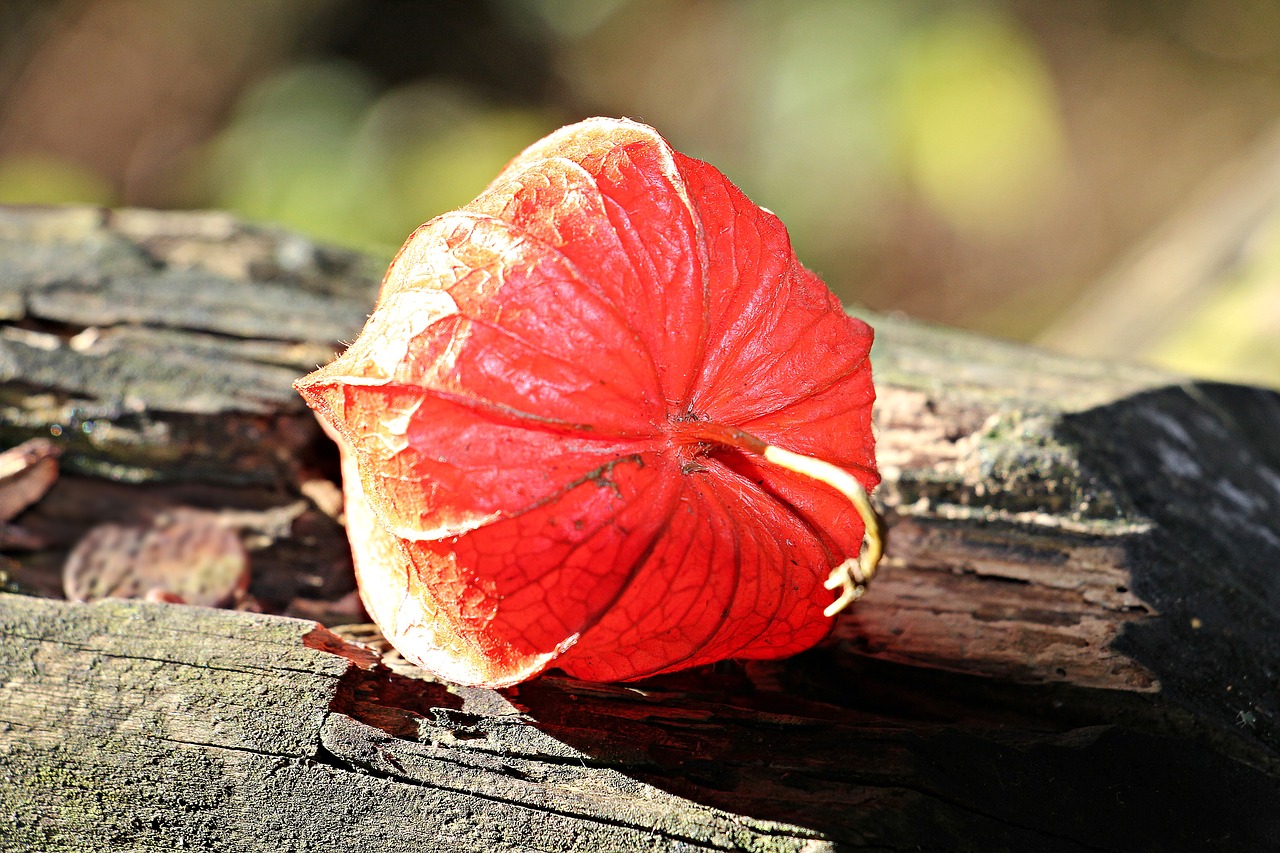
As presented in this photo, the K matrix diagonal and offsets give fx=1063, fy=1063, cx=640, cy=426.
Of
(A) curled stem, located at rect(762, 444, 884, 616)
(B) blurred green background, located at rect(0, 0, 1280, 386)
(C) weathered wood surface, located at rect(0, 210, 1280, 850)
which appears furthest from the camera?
(B) blurred green background, located at rect(0, 0, 1280, 386)

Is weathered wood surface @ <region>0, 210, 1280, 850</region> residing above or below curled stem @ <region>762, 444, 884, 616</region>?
below

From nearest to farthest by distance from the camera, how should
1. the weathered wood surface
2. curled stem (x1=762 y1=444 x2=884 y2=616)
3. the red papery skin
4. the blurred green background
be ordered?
curled stem (x1=762 y1=444 x2=884 y2=616) → the red papery skin → the weathered wood surface → the blurred green background

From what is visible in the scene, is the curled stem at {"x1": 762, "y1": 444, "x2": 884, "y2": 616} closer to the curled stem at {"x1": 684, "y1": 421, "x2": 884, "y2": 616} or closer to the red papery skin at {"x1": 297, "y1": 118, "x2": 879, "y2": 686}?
the curled stem at {"x1": 684, "y1": 421, "x2": 884, "y2": 616}

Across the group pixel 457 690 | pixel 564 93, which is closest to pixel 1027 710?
pixel 457 690

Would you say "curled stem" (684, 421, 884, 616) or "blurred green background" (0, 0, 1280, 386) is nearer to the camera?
"curled stem" (684, 421, 884, 616)

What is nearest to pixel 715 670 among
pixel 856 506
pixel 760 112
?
pixel 856 506

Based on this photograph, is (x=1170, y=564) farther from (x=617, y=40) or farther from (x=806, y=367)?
(x=617, y=40)

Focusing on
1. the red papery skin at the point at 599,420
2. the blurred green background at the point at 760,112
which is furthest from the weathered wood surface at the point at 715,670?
the blurred green background at the point at 760,112

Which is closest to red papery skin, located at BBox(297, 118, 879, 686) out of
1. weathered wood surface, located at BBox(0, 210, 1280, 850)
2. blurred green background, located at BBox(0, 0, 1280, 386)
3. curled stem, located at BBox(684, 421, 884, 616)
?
curled stem, located at BBox(684, 421, 884, 616)
